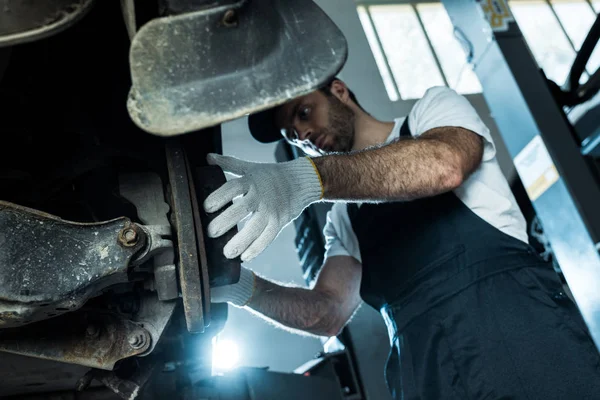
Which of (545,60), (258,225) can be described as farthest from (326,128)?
(545,60)

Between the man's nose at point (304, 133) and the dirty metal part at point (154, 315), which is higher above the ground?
the dirty metal part at point (154, 315)

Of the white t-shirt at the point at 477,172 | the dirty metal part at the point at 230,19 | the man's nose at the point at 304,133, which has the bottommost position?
the man's nose at the point at 304,133

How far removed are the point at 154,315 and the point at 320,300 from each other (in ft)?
3.05

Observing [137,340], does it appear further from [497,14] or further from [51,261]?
[497,14]

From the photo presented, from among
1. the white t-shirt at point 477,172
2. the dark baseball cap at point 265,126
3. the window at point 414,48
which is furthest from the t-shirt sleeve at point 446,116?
the window at point 414,48

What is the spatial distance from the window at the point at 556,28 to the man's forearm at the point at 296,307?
386cm

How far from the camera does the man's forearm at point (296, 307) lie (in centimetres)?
155

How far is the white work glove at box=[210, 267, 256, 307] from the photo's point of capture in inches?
48.9

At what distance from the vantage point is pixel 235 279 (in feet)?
2.96

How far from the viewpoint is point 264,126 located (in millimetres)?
1827

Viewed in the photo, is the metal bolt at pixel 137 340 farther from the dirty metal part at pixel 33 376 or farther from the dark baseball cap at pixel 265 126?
the dark baseball cap at pixel 265 126

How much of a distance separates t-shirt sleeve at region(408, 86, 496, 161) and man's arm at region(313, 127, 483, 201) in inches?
2.8

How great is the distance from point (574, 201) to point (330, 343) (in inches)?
45.3

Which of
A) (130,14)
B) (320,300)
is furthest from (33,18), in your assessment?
(320,300)
